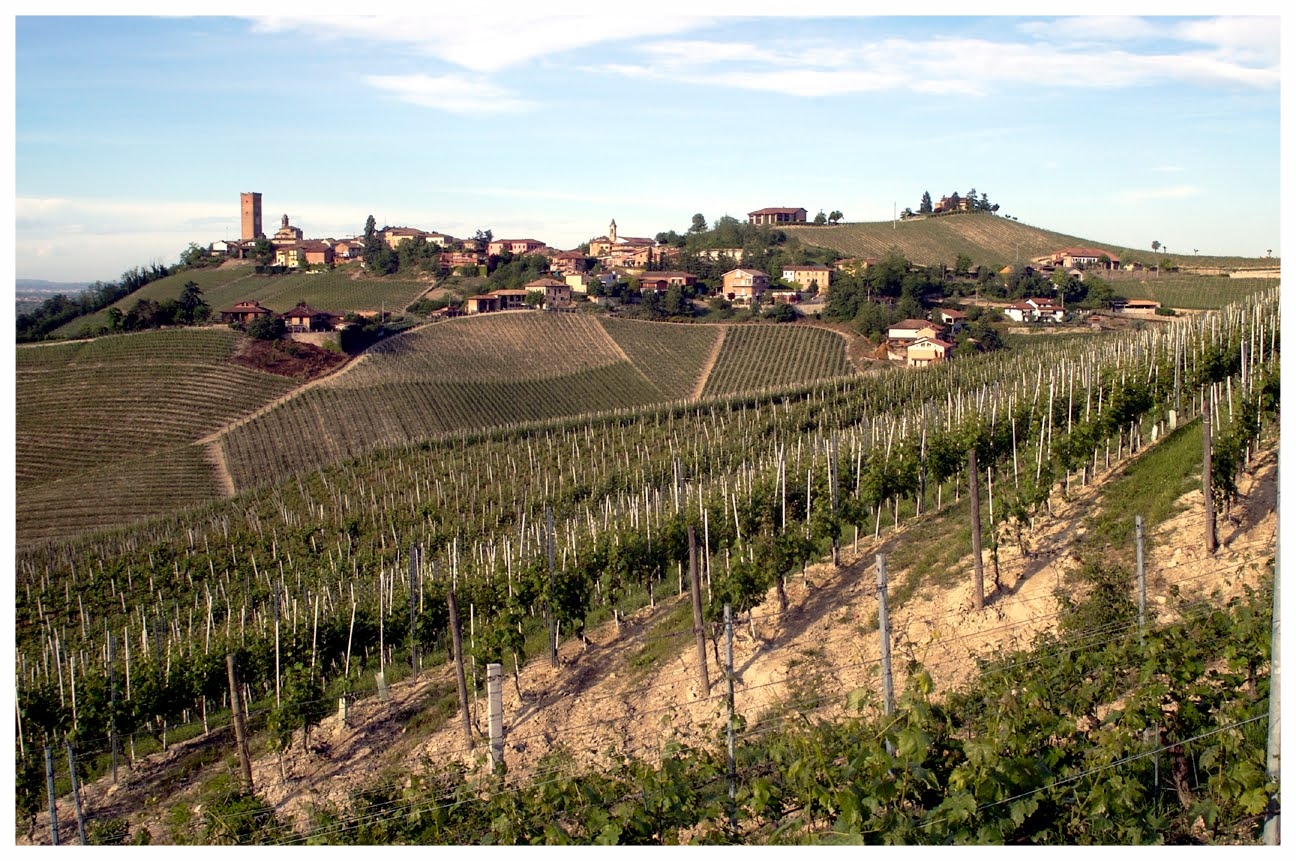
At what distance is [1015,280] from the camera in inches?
2359

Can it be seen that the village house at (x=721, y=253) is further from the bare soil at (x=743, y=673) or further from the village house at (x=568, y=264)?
the bare soil at (x=743, y=673)

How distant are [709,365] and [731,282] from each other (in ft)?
56.8

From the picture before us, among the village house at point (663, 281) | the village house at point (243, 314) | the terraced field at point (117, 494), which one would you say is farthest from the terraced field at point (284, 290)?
the terraced field at point (117, 494)

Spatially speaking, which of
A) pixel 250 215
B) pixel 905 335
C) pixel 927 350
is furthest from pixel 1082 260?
pixel 250 215

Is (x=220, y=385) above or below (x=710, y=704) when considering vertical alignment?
above

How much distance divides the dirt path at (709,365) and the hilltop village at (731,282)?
3.86 meters

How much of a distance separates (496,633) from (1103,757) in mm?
6963

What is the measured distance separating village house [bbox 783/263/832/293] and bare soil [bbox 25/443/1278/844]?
53104 millimetres

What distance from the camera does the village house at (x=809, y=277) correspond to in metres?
64.2

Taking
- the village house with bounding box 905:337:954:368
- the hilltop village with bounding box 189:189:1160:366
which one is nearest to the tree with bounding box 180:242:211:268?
the hilltop village with bounding box 189:189:1160:366

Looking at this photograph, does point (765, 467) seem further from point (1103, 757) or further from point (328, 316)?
point (328, 316)

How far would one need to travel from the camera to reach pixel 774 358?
46562 millimetres

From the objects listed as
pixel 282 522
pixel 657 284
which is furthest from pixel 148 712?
pixel 657 284

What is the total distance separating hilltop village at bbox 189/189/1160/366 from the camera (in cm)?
4797
